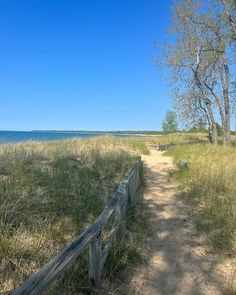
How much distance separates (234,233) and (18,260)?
3.52 meters

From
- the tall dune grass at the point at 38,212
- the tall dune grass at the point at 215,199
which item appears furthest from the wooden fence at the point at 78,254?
the tall dune grass at the point at 215,199

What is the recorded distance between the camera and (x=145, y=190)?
9.24m

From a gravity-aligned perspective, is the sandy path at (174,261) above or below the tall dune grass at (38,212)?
below

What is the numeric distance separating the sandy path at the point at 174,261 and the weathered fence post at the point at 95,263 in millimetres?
538

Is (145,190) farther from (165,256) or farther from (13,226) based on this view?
(13,226)

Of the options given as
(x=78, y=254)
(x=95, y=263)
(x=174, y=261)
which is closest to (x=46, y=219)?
(x=95, y=263)

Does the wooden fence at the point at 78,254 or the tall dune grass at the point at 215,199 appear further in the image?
the tall dune grass at the point at 215,199

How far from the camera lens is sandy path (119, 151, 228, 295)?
4.02 meters

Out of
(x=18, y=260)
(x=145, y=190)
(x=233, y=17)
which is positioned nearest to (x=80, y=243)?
(x=18, y=260)

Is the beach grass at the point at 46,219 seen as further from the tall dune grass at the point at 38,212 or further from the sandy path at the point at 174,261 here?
the sandy path at the point at 174,261

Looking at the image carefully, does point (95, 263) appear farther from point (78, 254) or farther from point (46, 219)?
point (46, 219)

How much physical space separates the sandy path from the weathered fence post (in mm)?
538

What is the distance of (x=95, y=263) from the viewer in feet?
11.4

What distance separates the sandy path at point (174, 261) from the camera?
4.02m
